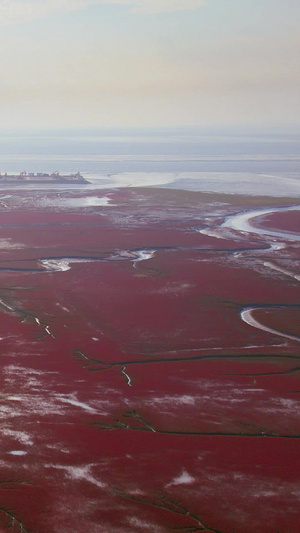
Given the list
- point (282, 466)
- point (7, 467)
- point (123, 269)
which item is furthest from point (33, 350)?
point (123, 269)

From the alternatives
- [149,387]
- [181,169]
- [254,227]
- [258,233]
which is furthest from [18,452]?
[181,169]

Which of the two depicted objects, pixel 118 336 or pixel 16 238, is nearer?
pixel 118 336

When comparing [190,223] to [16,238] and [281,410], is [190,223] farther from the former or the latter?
[281,410]

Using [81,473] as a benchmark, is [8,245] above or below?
above

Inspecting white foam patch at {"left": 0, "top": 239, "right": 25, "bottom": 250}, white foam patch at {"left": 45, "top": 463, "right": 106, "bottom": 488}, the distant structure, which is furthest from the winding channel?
the distant structure

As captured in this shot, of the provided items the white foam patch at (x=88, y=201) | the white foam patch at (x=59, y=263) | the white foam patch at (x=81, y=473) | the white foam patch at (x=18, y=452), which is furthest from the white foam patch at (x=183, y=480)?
the white foam patch at (x=88, y=201)

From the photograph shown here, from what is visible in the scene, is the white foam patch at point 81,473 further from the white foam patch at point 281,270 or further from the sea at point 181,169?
the sea at point 181,169

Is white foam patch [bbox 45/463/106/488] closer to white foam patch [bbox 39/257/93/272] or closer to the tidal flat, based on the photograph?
the tidal flat

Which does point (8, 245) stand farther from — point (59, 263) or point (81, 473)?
point (81, 473)
